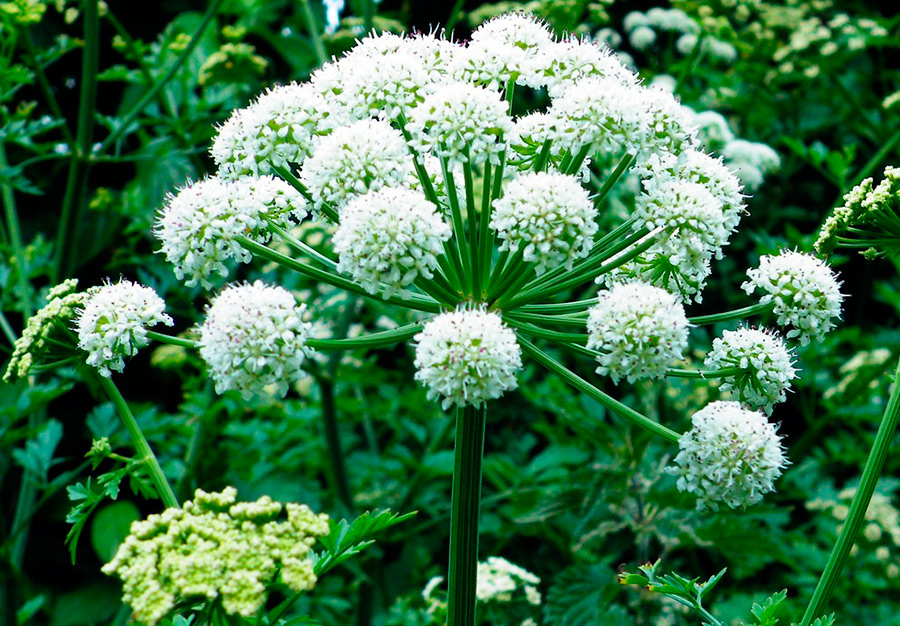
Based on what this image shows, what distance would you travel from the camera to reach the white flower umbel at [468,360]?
186cm

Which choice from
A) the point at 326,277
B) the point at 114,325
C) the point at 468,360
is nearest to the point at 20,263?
the point at 114,325

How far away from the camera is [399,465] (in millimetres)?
4773

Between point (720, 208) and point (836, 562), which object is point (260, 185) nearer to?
point (720, 208)

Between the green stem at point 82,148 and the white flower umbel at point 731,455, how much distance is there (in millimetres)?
3050

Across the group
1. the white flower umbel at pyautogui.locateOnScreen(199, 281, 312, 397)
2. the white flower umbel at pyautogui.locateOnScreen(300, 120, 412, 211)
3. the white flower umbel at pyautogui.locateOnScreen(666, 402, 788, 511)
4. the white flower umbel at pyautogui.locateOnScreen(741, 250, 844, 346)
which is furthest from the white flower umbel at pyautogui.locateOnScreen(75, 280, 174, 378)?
the white flower umbel at pyautogui.locateOnScreen(741, 250, 844, 346)

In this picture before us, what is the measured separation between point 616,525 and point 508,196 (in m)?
2.38

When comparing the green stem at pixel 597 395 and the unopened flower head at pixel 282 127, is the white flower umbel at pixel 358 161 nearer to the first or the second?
the unopened flower head at pixel 282 127

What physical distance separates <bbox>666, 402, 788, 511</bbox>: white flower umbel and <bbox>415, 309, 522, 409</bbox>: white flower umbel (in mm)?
540

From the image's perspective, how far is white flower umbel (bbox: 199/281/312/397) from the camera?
1945 millimetres

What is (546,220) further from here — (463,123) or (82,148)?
(82,148)

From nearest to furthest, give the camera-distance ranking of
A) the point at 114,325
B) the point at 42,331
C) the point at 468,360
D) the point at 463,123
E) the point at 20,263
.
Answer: the point at 468,360 → the point at 463,123 → the point at 114,325 → the point at 42,331 → the point at 20,263

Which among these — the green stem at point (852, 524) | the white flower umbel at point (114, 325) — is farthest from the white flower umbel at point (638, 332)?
the white flower umbel at point (114, 325)

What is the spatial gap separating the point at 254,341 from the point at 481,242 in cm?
63

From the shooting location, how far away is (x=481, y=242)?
85.7 inches
